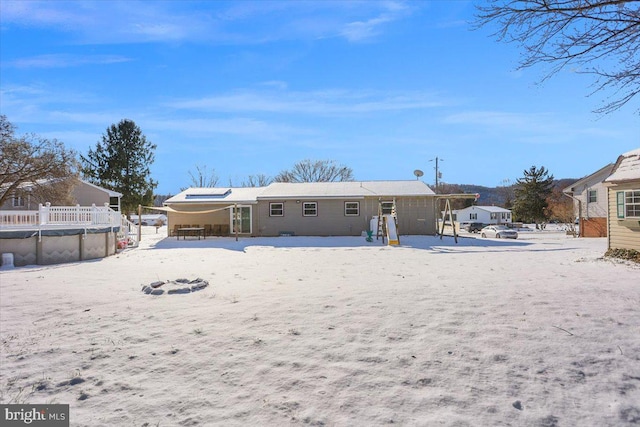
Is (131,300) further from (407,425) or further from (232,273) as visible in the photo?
(407,425)

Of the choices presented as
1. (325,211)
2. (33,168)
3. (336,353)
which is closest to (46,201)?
(33,168)

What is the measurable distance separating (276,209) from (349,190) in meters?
4.77

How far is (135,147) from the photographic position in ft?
123

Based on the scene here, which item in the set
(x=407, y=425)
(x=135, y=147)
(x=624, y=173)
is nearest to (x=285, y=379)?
(x=407, y=425)

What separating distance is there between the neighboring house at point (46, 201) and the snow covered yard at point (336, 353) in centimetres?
1800

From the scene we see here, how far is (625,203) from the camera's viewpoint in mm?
12227

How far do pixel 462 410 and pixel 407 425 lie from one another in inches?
Result: 20.3

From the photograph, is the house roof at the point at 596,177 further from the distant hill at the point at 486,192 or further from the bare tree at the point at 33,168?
the distant hill at the point at 486,192

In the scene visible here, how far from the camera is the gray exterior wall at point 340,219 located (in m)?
23.4

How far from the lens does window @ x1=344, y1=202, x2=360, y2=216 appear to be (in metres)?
23.5

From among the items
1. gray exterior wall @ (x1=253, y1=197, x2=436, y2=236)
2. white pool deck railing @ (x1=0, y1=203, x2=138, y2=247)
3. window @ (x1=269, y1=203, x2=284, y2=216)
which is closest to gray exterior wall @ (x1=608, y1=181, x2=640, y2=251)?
gray exterior wall @ (x1=253, y1=197, x2=436, y2=236)

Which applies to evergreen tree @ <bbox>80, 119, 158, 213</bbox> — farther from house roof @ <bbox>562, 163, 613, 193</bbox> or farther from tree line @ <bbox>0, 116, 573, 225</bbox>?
house roof @ <bbox>562, 163, 613, 193</bbox>

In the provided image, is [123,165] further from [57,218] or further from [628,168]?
[628,168]

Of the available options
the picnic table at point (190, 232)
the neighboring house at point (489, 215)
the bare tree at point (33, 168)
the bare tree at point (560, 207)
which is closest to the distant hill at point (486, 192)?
the neighboring house at point (489, 215)
